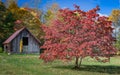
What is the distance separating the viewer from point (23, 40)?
47.3 metres

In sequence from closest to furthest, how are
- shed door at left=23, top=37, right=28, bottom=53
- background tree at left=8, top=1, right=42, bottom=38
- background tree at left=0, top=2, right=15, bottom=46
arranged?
shed door at left=23, top=37, right=28, bottom=53, background tree at left=0, top=2, right=15, bottom=46, background tree at left=8, top=1, right=42, bottom=38

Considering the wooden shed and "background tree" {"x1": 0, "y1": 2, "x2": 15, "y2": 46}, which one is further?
"background tree" {"x1": 0, "y1": 2, "x2": 15, "y2": 46}

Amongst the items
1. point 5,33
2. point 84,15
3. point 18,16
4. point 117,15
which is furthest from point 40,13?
point 84,15

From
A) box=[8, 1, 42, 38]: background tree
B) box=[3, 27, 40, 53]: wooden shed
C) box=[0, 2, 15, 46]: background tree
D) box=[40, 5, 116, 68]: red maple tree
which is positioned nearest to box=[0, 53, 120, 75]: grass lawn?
box=[40, 5, 116, 68]: red maple tree

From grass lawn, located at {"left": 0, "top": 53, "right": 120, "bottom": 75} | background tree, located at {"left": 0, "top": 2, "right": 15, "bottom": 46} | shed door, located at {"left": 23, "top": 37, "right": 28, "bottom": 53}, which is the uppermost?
background tree, located at {"left": 0, "top": 2, "right": 15, "bottom": 46}

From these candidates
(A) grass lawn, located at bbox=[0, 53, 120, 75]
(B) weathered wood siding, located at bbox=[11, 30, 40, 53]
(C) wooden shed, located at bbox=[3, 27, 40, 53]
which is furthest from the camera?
(B) weathered wood siding, located at bbox=[11, 30, 40, 53]

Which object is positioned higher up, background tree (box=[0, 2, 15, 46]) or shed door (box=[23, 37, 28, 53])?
background tree (box=[0, 2, 15, 46])

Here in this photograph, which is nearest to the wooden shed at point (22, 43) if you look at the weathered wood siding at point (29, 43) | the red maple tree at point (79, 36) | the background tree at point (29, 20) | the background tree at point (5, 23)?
the weathered wood siding at point (29, 43)

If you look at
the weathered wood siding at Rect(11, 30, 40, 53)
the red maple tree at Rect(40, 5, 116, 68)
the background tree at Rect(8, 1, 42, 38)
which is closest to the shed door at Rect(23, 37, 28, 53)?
the weathered wood siding at Rect(11, 30, 40, 53)

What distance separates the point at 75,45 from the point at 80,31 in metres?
1.23

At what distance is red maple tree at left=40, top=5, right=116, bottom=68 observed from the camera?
71.2 ft

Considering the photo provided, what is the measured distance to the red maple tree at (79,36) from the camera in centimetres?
2170

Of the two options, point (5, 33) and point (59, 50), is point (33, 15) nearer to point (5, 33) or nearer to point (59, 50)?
point (5, 33)

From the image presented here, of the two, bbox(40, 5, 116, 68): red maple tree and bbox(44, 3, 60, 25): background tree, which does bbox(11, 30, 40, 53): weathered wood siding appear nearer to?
bbox(44, 3, 60, 25): background tree
